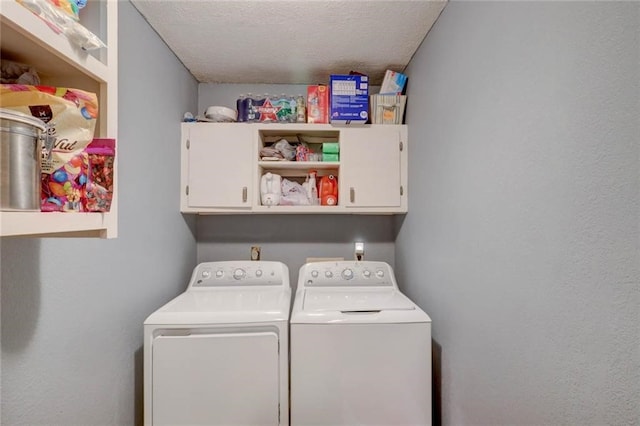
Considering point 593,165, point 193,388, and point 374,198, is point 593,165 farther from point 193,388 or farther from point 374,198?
point 193,388

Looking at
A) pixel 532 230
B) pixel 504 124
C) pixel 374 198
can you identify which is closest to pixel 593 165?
pixel 532 230

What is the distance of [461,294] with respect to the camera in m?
1.25

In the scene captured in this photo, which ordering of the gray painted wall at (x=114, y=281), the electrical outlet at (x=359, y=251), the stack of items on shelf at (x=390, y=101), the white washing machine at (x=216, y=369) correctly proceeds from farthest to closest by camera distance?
the electrical outlet at (x=359, y=251) → the stack of items on shelf at (x=390, y=101) → the white washing machine at (x=216, y=369) → the gray painted wall at (x=114, y=281)

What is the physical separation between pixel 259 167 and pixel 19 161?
4.94ft

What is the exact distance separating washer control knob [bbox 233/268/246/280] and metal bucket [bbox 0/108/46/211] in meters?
1.41

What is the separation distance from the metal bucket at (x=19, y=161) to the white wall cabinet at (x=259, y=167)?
1.42m

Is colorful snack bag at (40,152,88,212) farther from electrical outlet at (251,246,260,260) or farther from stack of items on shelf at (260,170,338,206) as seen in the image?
electrical outlet at (251,246,260,260)

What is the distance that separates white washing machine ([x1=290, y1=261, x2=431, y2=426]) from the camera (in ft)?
4.33

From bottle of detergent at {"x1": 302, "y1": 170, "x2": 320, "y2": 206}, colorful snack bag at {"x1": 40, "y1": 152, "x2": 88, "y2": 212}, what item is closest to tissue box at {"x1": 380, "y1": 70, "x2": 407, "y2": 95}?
bottle of detergent at {"x1": 302, "y1": 170, "x2": 320, "y2": 206}

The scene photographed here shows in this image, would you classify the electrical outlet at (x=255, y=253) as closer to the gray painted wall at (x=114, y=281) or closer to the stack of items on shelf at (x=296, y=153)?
the gray painted wall at (x=114, y=281)

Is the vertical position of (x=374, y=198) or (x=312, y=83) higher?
(x=312, y=83)

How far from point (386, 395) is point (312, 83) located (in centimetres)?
210

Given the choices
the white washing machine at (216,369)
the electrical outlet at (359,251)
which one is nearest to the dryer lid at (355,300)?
the white washing machine at (216,369)

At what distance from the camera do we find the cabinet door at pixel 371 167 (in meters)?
1.95
